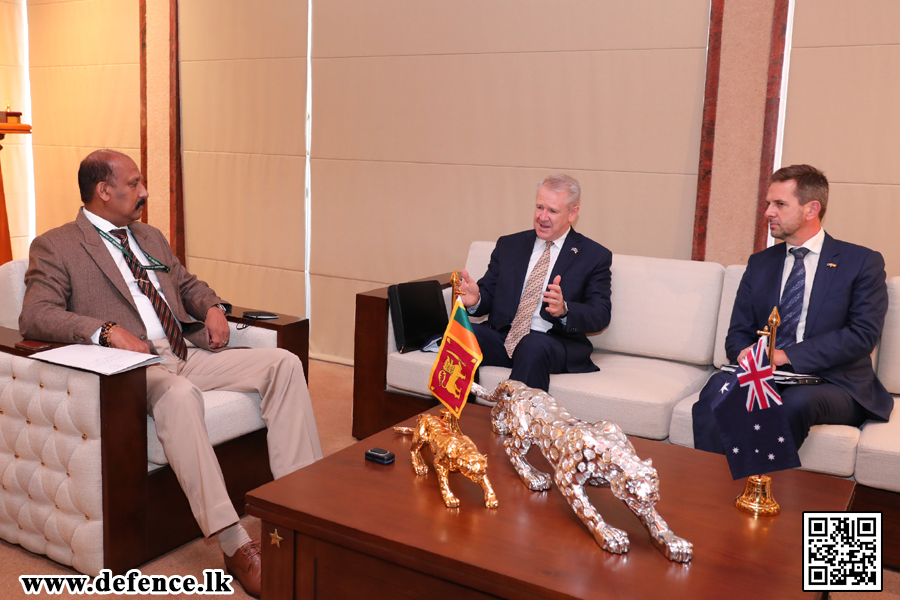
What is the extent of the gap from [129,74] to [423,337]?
340cm

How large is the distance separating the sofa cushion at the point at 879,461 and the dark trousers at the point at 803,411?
12 centimetres

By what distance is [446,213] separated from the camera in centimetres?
435

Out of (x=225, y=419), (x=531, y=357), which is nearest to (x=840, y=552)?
(x=531, y=357)

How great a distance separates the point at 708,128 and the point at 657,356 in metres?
1.10

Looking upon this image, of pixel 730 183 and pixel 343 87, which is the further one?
pixel 343 87

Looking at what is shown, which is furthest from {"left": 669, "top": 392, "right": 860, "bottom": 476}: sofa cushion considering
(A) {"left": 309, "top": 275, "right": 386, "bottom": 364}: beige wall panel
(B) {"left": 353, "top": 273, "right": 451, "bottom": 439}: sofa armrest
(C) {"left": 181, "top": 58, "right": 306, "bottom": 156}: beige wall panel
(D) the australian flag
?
(C) {"left": 181, "top": 58, "right": 306, "bottom": 156}: beige wall panel

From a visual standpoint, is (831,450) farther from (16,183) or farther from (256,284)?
(16,183)

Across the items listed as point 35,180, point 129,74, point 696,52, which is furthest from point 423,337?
point 35,180

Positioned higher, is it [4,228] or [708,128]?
[708,128]

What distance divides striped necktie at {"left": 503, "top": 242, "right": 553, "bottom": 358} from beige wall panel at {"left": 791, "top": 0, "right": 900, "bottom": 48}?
1428 mm

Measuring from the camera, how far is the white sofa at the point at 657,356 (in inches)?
108

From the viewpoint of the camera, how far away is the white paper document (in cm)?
213

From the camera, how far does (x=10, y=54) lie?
5.84 metres

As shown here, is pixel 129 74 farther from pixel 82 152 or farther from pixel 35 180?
pixel 35 180
